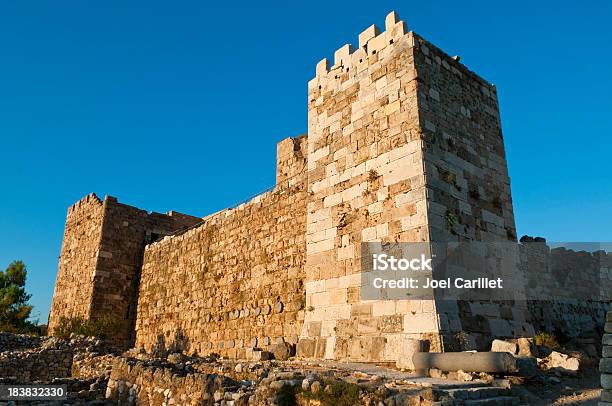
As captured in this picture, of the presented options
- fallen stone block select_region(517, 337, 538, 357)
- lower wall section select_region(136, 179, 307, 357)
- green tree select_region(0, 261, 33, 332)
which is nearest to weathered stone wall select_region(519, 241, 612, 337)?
fallen stone block select_region(517, 337, 538, 357)

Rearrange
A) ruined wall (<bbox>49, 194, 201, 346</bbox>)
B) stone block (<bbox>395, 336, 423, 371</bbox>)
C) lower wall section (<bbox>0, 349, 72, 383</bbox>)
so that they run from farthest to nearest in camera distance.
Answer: ruined wall (<bbox>49, 194, 201, 346</bbox>)
lower wall section (<bbox>0, 349, 72, 383</bbox>)
stone block (<bbox>395, 336, 423, 371</bbox>)

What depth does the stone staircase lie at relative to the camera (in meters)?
4.64

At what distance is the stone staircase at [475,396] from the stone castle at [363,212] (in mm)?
1347

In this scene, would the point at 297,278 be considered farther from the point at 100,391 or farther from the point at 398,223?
the point at 100,391

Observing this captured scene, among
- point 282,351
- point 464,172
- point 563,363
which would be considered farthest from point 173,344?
point 563,363

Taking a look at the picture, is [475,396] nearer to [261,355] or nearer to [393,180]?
[393,180]

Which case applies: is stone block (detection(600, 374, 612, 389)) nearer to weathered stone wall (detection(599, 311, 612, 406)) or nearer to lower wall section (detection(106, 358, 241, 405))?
weathered stone wall (detection(599, 311, 612, 406))

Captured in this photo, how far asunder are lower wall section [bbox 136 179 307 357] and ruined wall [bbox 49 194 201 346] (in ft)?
5.31

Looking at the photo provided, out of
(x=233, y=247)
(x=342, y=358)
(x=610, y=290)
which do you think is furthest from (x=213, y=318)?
(x=610, y=290)

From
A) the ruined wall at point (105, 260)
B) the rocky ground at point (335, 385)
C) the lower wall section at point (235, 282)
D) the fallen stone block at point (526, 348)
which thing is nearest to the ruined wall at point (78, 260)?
the ruined wall at point (105, 260)

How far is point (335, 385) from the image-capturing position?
17.4 ft

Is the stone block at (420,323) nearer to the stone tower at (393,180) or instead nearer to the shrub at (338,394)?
the stone tower at (393,180)

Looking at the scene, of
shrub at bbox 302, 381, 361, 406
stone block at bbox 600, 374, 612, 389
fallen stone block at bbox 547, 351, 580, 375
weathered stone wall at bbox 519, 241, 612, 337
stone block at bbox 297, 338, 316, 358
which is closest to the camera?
stone block at bbox 600, 374, 612, 389

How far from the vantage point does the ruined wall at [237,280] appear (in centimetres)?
1049
